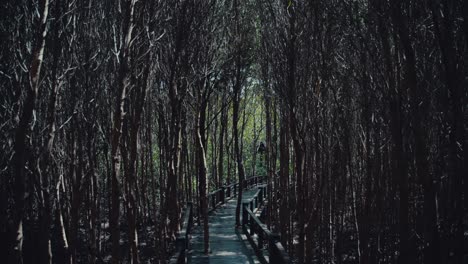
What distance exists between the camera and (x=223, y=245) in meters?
12.2

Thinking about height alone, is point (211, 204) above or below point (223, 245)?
above

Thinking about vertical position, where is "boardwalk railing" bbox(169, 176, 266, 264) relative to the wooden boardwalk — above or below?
above

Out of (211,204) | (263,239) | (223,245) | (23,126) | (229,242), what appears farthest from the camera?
(211,204)

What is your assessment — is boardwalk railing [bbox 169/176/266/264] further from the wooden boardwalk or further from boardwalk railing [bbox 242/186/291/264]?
boardwalk railing [bbox 242/186/291/264]

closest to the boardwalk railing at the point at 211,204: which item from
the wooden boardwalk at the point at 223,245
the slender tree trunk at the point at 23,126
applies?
the wooden boardwalk at the point at 223,245

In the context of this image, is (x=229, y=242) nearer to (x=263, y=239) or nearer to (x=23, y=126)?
(x=263, y=239)

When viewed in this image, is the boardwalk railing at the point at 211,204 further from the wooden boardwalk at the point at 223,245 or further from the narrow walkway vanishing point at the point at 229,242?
the wooden boardwalk at the point at 223,245

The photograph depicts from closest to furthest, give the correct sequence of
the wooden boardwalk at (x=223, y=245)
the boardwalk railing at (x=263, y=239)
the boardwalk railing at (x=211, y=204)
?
1. the boardwalk railing at (x=263, y=239)
2. the boardwalk railing at (x=211, y=204)
3. the wooden boardwalk at (x=223, y=245)

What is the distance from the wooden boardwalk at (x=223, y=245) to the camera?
1051 cm

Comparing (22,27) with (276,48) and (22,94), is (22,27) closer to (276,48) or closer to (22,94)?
(22,94)

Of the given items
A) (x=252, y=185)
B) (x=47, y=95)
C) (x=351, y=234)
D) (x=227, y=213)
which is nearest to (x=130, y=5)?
(x=47, y=95)

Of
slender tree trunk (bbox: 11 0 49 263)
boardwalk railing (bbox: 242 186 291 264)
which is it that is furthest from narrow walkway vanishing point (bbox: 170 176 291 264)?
slender tree trunk (bbox: 11 0 49 263)

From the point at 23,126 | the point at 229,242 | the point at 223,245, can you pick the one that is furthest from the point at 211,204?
the point at 23,126

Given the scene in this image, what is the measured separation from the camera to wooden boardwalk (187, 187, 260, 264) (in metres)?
10.5
